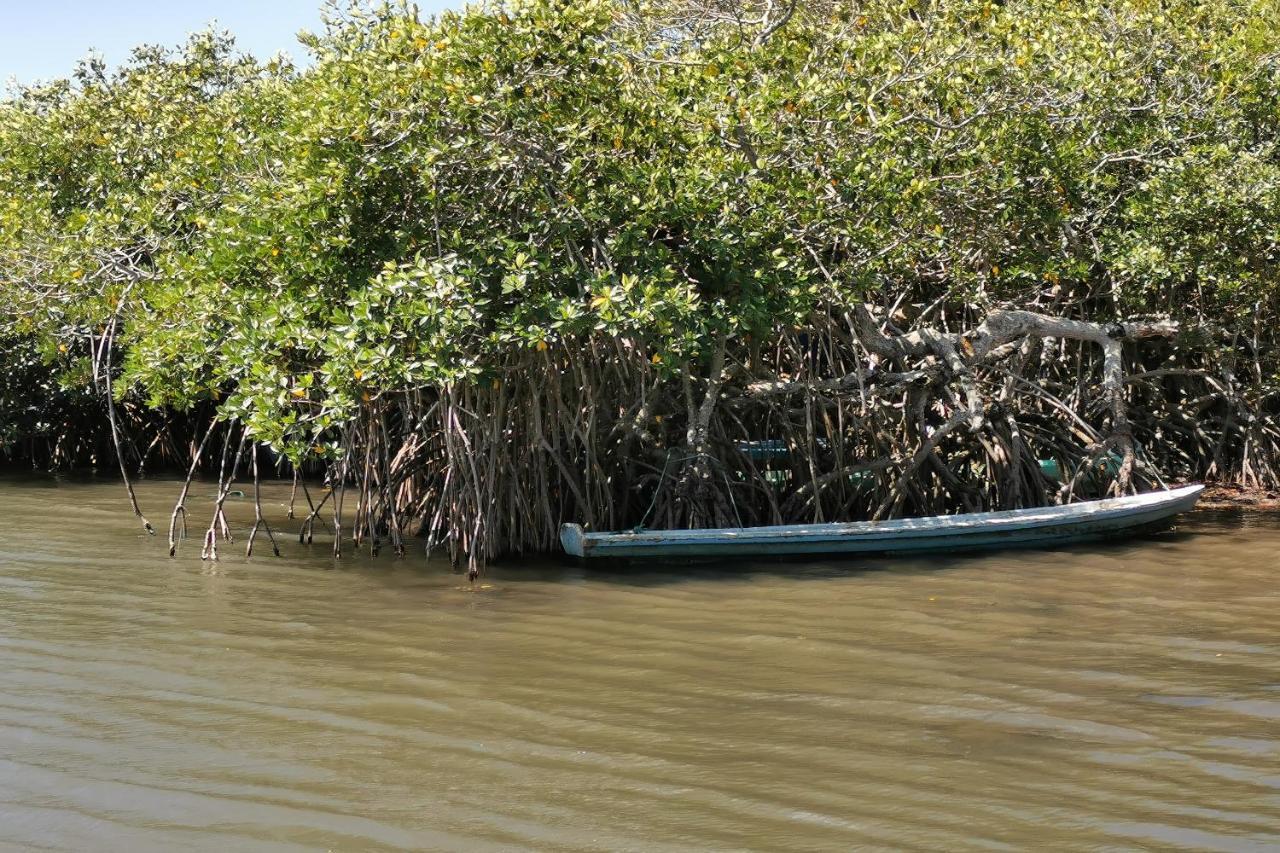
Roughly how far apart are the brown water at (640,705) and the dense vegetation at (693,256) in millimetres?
1039

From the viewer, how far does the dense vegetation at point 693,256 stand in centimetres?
738

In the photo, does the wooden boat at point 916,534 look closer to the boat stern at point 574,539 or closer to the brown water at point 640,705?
the boat stern at point 574,539

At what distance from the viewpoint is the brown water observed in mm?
4004

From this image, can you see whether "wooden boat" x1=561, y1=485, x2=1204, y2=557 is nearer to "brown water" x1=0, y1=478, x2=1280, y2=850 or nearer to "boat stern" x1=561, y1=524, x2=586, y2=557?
"boat stern" x1=561, y1=524, x2=586, y2=557

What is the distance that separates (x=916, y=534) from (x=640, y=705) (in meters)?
3.64

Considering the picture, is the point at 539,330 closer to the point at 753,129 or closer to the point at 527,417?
the point at 527,417

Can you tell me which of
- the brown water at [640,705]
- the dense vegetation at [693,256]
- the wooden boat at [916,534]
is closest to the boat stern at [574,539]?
the wooden boat at [916,534]

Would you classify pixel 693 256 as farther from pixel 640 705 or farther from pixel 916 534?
pixel 640 705

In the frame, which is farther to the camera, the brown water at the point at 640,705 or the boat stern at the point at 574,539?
the boat stern at the point at 574,539

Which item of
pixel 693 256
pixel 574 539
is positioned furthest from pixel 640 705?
pixel 693 256

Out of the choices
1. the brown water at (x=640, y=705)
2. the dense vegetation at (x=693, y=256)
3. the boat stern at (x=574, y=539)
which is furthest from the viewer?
the boat stern at (x=574, y=539)

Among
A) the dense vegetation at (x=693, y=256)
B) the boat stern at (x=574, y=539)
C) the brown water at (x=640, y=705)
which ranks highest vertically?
the dense vegetation at (x=693, y=256)

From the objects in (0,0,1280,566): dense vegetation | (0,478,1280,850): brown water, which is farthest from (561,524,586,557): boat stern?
(0,0,1280,566): dense vegetation

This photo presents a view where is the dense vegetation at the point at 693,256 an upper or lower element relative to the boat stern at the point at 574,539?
upper
